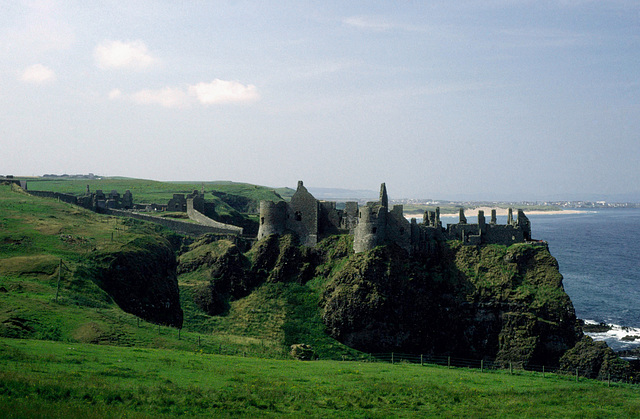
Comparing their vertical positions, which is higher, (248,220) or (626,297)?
(248,220)

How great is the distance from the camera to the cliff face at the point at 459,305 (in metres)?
70.1

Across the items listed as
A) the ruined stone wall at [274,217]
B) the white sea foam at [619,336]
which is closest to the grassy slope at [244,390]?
A: the ruined stone wall at [274,217]

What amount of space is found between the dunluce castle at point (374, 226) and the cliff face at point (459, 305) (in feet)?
6.97

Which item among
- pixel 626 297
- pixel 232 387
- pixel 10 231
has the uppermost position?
pixel 10 231

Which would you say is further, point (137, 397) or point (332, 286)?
point (332, 286)

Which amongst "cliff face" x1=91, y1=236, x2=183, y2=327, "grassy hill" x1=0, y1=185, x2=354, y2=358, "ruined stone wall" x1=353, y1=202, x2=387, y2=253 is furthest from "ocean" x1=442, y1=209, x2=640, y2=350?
"cliff face" x1=91, y1=236, x2=183, y2=327

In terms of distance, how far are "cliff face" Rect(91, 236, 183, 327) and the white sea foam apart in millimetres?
64205

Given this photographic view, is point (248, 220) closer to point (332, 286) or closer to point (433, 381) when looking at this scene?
point (332, 286)

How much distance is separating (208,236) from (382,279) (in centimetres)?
3164

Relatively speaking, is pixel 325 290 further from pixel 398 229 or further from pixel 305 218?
pixel 398 229

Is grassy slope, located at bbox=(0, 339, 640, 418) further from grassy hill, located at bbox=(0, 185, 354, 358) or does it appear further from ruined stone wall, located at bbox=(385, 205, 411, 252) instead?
ruined stone wall, located at bbox=(385, 205, 411, 252)

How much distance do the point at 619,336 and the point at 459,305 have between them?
32.8 meters

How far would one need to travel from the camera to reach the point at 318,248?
8244 cm

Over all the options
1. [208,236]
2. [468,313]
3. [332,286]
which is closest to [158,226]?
[208,236]
